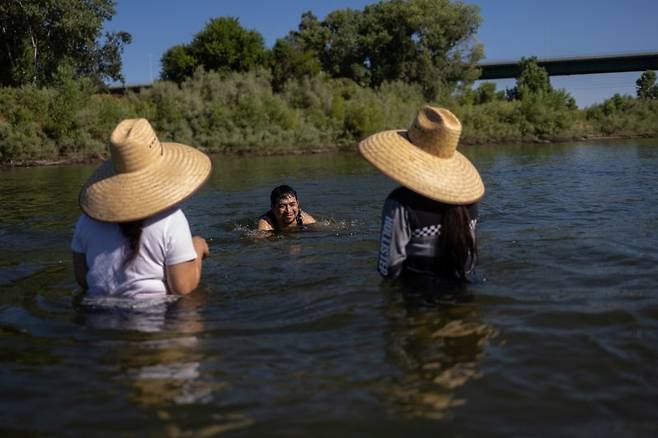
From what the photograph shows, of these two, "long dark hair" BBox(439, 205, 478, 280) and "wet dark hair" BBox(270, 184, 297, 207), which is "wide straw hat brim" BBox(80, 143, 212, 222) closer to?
"long dark hair" BBox(439, 205, 478, 280)

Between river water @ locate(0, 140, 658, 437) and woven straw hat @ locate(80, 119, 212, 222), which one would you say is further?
woven straw hat @ locate(80, 119, 212, 222)

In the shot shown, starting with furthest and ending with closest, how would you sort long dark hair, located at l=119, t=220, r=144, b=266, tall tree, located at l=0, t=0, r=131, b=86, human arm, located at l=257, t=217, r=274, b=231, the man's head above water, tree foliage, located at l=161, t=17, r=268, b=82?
tree foliage, located at l=161, t=17, r=268, b=82 → tall tree, located at l=0, t=0, r=131, b=86 → human arm, located at l=257, t=217, r=274, b=231 → the man's head above water → long dark hair, located at l=119, t=220, r=144, b=266

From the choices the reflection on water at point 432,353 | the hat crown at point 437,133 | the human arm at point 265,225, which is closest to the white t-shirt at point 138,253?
the reflection on water at point 432,353

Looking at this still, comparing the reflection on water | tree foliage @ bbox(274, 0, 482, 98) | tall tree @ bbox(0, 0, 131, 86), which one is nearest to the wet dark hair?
the reflection on water

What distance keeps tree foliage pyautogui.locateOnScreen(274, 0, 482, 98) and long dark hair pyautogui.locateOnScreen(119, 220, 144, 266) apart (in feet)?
171

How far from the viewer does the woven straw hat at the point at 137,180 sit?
3814 millimetres

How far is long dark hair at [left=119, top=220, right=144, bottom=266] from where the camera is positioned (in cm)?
392

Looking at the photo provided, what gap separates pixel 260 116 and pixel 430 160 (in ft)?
113

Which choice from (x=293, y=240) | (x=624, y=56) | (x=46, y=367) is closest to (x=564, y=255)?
(x=293, y=240)

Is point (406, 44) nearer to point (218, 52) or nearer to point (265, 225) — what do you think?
point (218, 52)

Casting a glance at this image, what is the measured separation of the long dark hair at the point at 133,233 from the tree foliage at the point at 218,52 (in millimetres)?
44109

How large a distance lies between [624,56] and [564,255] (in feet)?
218

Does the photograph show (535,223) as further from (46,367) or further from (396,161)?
(46,367)

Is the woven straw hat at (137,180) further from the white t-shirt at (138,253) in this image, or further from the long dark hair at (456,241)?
the long dark hair at (456,241)
